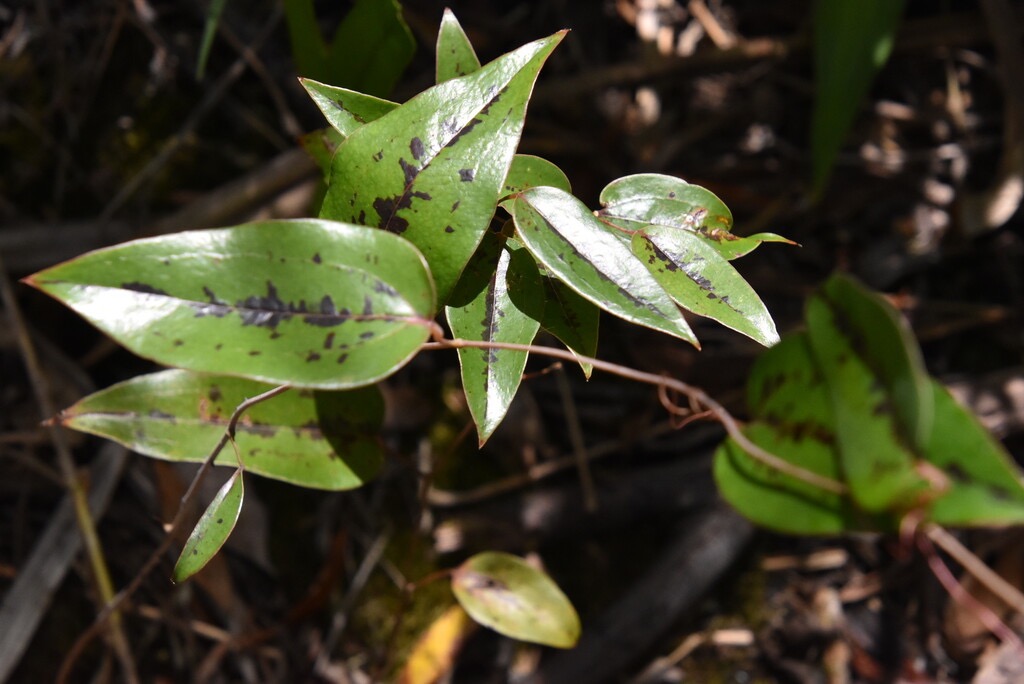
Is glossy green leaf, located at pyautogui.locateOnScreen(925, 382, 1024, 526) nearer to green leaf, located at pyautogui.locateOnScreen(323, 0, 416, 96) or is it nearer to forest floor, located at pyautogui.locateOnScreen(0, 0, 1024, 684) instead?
green leaf, located at pyautogui.locateOnScreen(323, 0, 416, 96)

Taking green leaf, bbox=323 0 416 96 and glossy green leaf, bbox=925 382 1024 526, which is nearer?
glossy green leaf, bbox=925 382 1024 526

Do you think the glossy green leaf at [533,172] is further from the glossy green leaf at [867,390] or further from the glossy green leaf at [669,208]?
the glossy green leaf at [867,390]

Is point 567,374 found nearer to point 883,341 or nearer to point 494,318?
point 494,318

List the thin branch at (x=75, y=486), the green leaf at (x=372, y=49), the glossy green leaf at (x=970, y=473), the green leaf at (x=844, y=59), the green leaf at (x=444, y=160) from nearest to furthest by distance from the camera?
the glossy green leaf at (x=970, y=473), the green leaf at (x=444, y=160), the green leaf at (x=372, y=49), the thin branch at (x=75, y=486), the green leaf at (x=844, y=59)

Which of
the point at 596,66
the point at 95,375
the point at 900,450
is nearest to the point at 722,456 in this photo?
the point at 900,450

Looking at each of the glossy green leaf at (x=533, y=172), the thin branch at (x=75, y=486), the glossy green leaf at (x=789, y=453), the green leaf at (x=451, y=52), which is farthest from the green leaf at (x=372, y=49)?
the thin branch at (x=75, y=486)

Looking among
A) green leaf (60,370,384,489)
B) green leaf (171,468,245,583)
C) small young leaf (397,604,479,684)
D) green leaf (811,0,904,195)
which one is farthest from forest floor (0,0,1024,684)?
green leaf (171,468,245,583)
